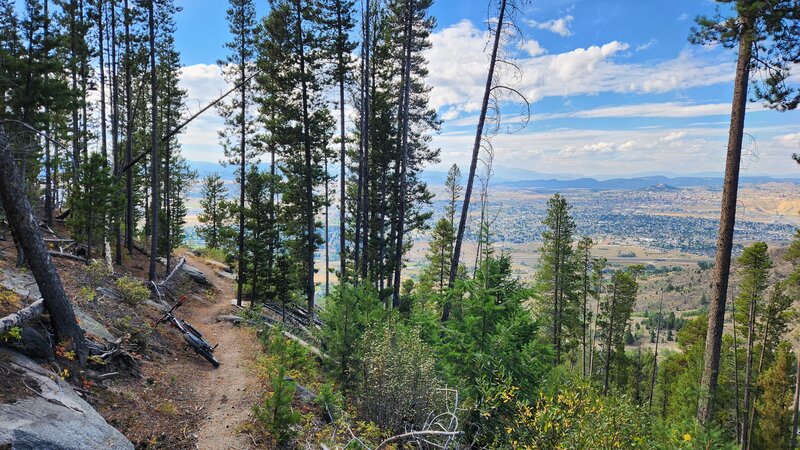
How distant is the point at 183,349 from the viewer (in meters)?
10.6

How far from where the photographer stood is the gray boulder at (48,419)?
3.85m

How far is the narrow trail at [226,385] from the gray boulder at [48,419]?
1518 millimetres

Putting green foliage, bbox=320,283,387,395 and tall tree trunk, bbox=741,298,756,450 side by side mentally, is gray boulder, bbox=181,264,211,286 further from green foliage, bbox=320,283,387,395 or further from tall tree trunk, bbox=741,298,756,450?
tall tree trunk, bbox=741,298,756,450

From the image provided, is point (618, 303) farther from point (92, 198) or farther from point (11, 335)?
point (11, 335)

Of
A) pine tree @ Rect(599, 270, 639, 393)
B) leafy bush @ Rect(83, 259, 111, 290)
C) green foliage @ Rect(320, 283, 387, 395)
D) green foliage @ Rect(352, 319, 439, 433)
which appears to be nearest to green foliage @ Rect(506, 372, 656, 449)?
green foliage @ Rect(352, 319, 439, 433)

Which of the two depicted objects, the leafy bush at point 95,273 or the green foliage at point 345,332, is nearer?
the green foliage at point 345,332

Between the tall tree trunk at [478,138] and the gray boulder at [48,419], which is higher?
the tall tree trunk at [478,138]

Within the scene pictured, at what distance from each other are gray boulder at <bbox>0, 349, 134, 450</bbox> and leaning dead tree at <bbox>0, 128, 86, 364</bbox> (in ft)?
2.53

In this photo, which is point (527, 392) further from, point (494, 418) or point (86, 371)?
point (86, 371)

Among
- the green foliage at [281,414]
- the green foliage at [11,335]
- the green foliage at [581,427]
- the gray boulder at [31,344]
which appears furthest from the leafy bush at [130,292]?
the green foliage at [581,427]

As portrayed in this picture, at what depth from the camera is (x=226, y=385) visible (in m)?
8.75

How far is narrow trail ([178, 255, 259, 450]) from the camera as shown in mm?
6090

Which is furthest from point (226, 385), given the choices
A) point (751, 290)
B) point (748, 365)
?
point (748, 365)

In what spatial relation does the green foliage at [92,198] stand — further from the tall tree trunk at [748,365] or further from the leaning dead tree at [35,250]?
the tall tree trunk at [748,365]
